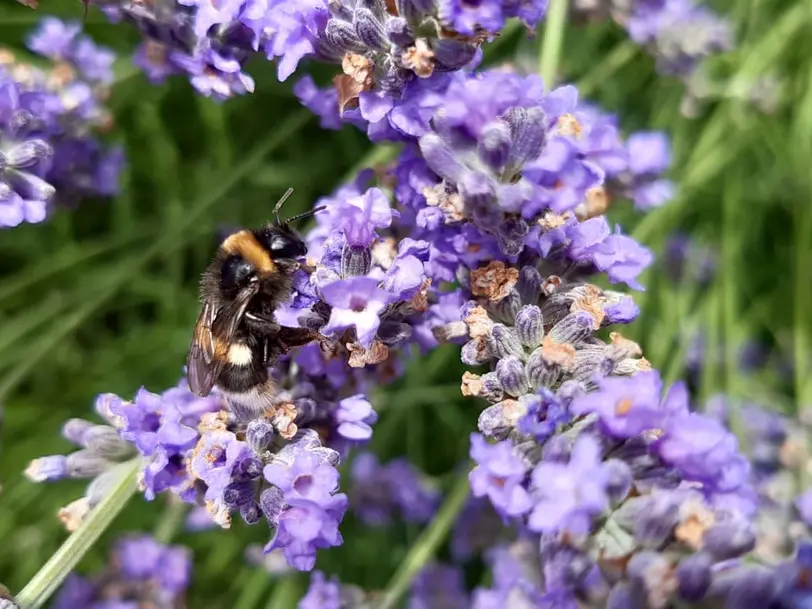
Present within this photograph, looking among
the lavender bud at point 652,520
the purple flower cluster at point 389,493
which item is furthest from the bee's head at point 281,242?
the purple flower cluster at point 389,493

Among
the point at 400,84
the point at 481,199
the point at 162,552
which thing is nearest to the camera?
the point at 481,199

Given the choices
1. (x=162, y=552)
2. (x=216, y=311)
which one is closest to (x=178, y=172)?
(x=162, y=552)

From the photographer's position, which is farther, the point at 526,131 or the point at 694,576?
the point at 526,131

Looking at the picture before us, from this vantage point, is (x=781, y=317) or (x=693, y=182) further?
(x=781, y=317)

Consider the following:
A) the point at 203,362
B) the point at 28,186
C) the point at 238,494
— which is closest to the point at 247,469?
the point at 238,494

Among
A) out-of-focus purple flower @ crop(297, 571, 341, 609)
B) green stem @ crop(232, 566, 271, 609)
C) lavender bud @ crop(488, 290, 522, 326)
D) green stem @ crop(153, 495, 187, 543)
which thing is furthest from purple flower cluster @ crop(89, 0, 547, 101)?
green stem @ crop(232, 566, 271, 609)

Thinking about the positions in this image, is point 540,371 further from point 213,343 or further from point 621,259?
point 213,343

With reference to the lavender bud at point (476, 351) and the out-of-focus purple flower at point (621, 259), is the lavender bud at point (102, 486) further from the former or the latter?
the out-of-focus purple flower at point (621, 259)

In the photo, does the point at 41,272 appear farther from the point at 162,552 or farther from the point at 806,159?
the point at 806,159
